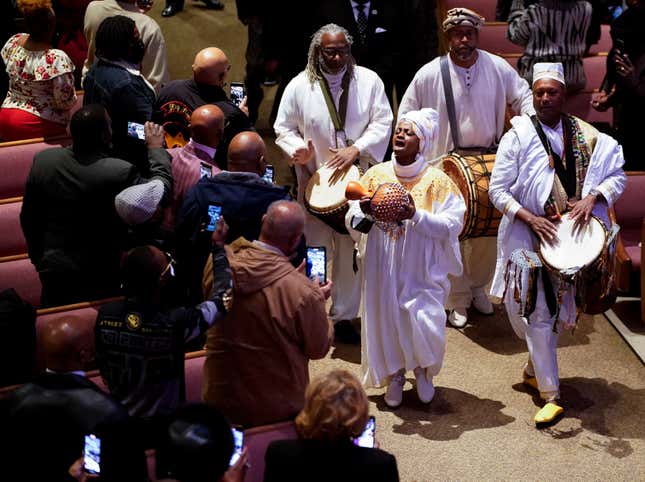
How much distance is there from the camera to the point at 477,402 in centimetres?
645

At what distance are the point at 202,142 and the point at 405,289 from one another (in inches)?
54.7

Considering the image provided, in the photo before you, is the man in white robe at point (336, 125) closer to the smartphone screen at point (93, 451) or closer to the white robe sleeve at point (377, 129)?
the white robe sleeve at point (377, 129)

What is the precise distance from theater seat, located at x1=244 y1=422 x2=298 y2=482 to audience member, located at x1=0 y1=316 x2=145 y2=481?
0.71m

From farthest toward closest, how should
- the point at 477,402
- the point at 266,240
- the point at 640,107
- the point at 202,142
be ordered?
the point at 640,107
the point at 477,402
the point at 202,142
the point at 266,240

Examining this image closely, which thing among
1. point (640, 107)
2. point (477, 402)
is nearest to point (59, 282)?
point (477, 402)

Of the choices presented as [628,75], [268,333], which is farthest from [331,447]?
[628,75]

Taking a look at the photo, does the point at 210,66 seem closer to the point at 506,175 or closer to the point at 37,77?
the point at 37,77

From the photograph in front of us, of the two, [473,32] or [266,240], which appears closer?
[266,240]

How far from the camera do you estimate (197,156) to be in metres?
6.00

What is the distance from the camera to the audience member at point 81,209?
18.3 ft

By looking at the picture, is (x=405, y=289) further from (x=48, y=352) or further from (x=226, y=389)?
(x=48, y=352)

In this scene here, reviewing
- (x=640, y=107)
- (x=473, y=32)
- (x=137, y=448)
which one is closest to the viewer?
(x=137, y=448)

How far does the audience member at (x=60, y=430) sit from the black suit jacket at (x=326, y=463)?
57cm

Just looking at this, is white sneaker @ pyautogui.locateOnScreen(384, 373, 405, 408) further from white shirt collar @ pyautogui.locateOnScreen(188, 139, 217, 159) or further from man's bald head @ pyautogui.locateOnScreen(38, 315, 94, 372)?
man's bald head @ pyautogui.locateOnScreen(38, 315, 94, 372)
